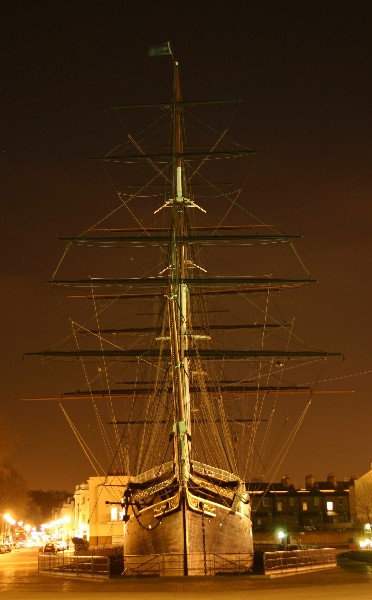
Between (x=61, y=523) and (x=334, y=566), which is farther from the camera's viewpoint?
(x=61, y=523)

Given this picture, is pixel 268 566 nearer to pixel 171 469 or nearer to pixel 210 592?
pixel 171 469

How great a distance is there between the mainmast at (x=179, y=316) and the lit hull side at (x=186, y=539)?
0.99 metres

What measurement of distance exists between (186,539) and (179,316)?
9.64 m

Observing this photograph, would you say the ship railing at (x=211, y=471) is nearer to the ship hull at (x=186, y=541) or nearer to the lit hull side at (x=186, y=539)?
the lit hull side at (x=186, y=539)

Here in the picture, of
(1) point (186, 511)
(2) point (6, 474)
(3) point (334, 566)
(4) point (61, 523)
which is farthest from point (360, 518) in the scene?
(1) point (186, 511)

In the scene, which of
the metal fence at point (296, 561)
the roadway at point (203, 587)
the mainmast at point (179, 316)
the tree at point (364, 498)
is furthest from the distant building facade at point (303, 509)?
the roadway at point (203, 587)

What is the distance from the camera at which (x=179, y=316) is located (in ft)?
116

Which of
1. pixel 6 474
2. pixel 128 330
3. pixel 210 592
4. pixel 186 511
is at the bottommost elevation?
pixel 210 592

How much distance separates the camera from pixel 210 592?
21.9 m

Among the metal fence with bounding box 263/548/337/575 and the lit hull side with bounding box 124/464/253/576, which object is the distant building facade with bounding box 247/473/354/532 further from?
the lit hull side with bounding box 124/464/253/576

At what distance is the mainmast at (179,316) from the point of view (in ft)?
101

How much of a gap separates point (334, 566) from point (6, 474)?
146 ft

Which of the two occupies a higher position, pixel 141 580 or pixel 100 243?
pixel 100 243

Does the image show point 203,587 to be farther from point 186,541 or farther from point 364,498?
point 364,498
